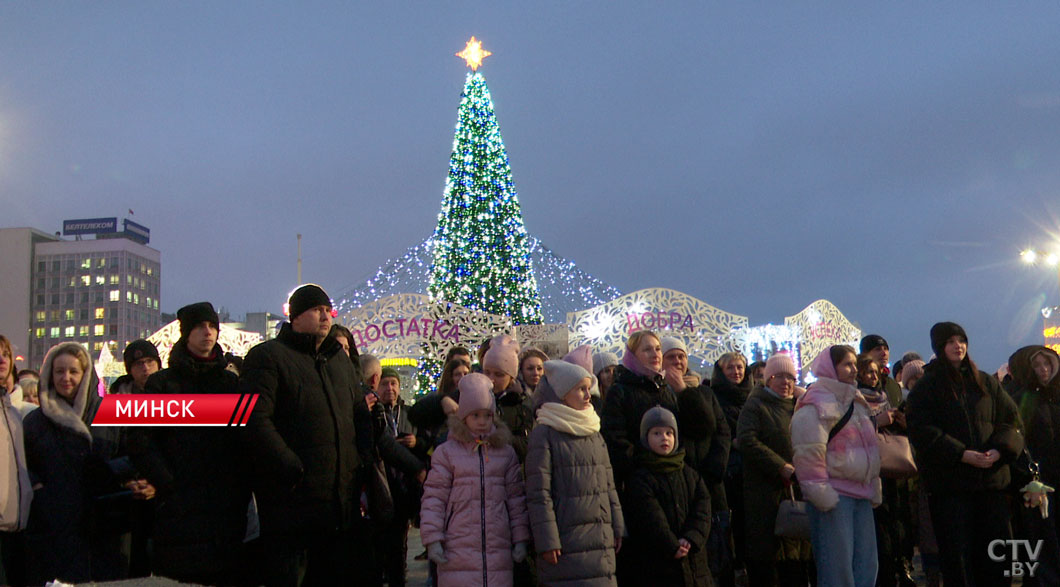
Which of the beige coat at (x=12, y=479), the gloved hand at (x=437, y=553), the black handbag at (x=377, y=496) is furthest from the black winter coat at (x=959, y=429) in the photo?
the beige coat at (x=12, y=479)

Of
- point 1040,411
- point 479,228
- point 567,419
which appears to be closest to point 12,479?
point 567,419

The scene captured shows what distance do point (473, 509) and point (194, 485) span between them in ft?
4.52

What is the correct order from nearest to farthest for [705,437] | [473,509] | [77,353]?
[473,509], [77,353], [705,437]

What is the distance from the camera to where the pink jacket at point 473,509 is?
14.3ft

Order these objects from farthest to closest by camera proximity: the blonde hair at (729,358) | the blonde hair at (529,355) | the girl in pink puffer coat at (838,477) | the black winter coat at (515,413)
→ 1. the blonde hair at (729,358)
2. the blonde hair at (529,355)
3. the black winter coat at (515,413)
4. the girl in pink puffer coat at (838,477)

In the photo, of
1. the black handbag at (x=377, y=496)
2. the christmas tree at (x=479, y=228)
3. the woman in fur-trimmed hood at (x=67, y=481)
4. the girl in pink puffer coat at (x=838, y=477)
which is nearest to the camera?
the black handbag at (x=377, y=496)

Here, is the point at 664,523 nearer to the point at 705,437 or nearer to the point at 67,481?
the point at 705,437

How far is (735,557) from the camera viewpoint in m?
6.62

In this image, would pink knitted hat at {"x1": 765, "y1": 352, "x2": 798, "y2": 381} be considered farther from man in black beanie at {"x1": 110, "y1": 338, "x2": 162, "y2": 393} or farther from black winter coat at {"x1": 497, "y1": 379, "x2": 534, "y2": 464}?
man in black beanie at {"x1": 110, "y1": 338, "x2": 162, "y2": 393}

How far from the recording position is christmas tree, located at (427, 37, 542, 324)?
2145 centimetres

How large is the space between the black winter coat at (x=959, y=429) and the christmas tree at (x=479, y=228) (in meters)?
16.0

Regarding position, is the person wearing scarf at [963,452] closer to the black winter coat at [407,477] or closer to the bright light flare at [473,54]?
the black winter coat at [407,477]

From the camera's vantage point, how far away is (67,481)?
4648 mm

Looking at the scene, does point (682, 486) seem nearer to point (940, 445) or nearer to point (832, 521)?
point (832, 521)
